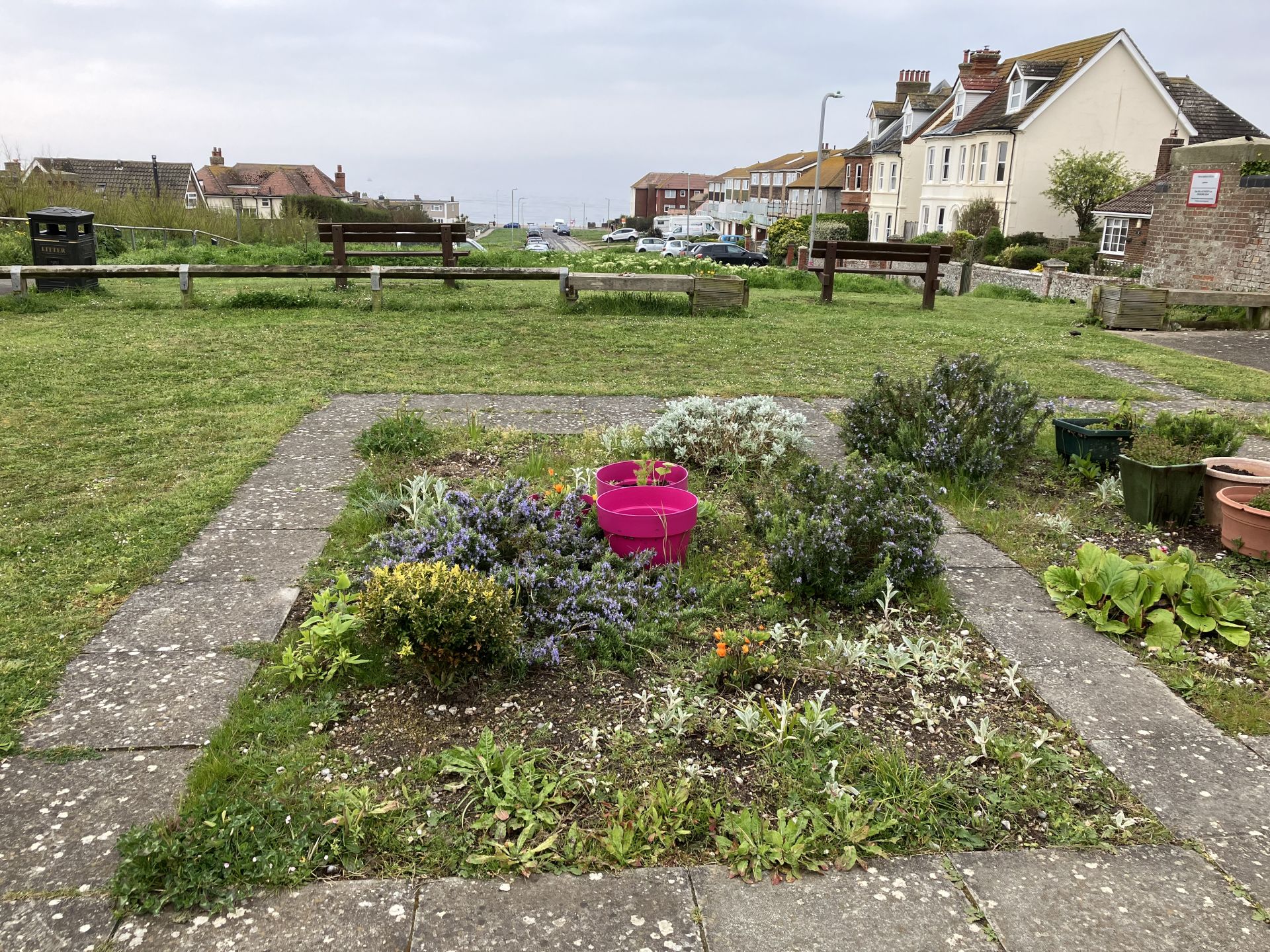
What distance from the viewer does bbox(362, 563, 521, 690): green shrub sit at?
9.45 feet

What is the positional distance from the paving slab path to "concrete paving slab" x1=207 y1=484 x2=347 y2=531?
3.60 ft

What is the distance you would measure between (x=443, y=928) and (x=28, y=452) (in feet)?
16.0

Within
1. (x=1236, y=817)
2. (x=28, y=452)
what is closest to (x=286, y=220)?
(x=28, y=452)

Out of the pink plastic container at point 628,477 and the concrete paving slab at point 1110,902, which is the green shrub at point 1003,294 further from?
the concrete paving slab at point 1110,902

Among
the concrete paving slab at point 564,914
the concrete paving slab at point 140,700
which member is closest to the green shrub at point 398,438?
the concrete paving slab at point 140,700

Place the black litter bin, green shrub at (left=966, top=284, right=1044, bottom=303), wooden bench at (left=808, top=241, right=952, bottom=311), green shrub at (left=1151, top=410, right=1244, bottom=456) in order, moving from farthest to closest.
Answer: green shrub at (left=966, top=284, right=1044, bottom=303)
wooden bench at (left=808, top=241, right=952, bottom=311)
the black litter bin
green shrub at (left=1151, top=410, right=1244, bottom=456)

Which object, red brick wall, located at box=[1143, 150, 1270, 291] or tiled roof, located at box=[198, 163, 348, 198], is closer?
red brick wall, located at box=[1143, 150, 1270, 291]

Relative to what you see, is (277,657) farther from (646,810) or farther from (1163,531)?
(1163,531)

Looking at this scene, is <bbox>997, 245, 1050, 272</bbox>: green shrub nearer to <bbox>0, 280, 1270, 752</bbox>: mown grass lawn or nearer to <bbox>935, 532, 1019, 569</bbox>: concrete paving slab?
<bbox>0, 280, 1270, 752</bbox>: mown grass lawn

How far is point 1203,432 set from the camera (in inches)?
193

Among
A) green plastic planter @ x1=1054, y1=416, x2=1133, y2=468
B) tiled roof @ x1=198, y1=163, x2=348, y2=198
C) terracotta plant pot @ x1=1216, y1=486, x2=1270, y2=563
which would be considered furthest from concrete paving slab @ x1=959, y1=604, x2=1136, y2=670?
tiled roof @ x1=198, y1=163, x2=348, y2=198

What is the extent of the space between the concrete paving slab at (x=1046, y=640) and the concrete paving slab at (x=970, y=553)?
486 mm

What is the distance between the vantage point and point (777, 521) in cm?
395

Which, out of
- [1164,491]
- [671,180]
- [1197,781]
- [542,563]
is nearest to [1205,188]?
[1164,491]
